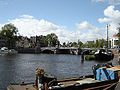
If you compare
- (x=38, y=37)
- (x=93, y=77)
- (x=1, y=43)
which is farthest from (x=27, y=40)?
(x=93, y=77)

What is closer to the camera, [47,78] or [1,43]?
[47,78]

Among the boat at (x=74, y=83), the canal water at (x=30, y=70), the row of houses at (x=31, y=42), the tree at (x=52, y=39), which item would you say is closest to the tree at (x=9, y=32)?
the tree at (x=52, y=39)

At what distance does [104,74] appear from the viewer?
47.2 feet

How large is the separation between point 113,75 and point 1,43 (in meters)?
145

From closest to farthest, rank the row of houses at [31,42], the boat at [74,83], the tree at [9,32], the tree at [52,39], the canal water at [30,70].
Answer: the boat at [74,83], the canal water at [30,70], the tree at [9,32], the tree at [52,39], the row of houses at [31,42]

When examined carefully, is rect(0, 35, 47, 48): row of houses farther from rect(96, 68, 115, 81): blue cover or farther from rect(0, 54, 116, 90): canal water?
rect(96, 68, 115, 81): blue cover

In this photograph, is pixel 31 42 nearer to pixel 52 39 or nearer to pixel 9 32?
pixel 52 39

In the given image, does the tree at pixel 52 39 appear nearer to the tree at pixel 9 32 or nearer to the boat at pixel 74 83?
the tree at pixel 9 32

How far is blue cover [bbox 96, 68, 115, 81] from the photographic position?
554 inches

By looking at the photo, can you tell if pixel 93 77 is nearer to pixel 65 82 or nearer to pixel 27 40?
pixel 65 82

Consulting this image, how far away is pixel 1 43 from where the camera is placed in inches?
5763

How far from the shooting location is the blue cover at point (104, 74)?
46.2 feet

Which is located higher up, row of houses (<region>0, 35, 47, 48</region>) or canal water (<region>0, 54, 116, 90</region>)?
row of houses (<region>0, 35, 47, 48</region>)

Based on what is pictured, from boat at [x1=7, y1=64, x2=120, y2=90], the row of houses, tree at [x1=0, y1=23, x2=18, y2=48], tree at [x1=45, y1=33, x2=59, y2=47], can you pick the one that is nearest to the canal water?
boat at [x1=7, y1=64, x2=120, y2=90]
